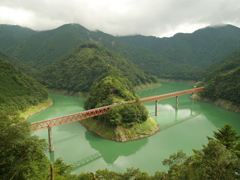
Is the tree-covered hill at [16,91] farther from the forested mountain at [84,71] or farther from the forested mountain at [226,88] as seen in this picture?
the forested mountain at [226,88]

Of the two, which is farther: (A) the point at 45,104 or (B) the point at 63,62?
(B) the point at 63,62

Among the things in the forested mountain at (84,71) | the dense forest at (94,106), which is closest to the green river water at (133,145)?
the dense forest at (94,106)


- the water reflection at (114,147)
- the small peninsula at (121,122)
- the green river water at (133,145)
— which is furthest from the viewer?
the small peninsula at (121,122)

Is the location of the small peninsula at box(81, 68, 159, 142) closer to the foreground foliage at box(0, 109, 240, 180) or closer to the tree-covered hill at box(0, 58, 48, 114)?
the foreground foliage at box(0, 109, 240, 180)

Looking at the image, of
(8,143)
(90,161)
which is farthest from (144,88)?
(8,143)

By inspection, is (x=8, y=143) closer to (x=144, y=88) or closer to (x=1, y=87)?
(x=1, y=87)

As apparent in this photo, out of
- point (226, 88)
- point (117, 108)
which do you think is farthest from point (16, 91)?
point (226, 88)
